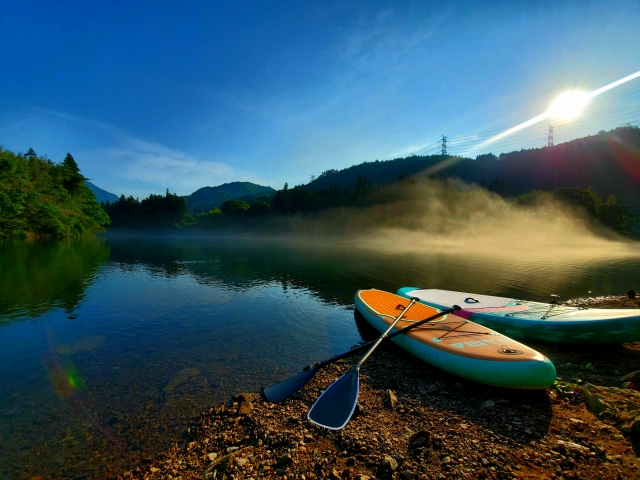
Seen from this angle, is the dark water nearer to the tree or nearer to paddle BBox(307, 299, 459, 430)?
paddle BBox(307, 299, 459, 430)

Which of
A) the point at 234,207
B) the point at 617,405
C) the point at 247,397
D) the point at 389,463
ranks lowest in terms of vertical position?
the point at 247,397

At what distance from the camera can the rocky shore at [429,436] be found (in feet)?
12.6

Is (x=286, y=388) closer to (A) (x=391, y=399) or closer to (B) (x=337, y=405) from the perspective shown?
(B) (x=337, y=405)

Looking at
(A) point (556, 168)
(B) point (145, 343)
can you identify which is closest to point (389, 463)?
(B) point (145, 343)

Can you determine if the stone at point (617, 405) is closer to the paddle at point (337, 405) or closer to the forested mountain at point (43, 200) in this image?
the paddle at point (337, 405)

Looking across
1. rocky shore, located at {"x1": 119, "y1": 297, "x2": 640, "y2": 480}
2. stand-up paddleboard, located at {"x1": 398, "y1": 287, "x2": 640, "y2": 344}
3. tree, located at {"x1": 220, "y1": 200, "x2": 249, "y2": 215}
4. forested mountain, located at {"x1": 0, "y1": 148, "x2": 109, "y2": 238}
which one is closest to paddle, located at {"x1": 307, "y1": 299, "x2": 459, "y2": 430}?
rocky shore, located at {"x1": 119, "y1": 297, "x2": 640, "y2": 480}

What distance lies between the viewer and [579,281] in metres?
21.2

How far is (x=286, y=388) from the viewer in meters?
6.36

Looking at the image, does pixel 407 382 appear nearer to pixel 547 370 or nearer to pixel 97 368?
pixel 547 370

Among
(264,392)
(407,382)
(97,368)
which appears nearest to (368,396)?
(407,382)

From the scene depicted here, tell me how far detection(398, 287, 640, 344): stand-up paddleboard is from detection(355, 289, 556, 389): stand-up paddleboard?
1654 mm

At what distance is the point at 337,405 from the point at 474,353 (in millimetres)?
3131

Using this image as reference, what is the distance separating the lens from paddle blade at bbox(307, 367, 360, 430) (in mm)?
4796

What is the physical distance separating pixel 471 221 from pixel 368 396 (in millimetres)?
80484
